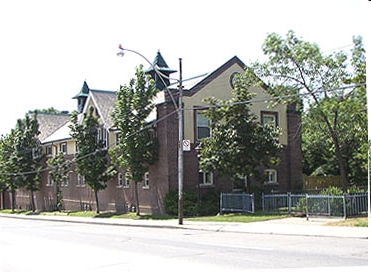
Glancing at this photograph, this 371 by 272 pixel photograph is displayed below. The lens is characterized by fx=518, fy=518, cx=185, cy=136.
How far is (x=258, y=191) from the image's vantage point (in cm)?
3172

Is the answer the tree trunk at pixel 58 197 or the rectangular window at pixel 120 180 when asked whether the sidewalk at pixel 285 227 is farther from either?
the tree trunk at pixel 58 197

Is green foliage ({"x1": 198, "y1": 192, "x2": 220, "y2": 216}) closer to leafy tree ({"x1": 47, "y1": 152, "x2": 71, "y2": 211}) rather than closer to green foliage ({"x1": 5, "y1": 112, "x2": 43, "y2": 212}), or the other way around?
leafy tree ({"x1": 47, "y1": 152, "x2": 71, "y2": 211})

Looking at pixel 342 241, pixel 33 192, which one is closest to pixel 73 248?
pixel 342 241

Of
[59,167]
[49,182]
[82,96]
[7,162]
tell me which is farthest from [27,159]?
[82,96]

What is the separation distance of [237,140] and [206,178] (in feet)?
22.6

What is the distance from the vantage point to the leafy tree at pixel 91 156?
3662cm

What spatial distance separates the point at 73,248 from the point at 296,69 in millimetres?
14942

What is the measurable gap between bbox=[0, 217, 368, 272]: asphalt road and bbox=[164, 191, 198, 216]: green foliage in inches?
449

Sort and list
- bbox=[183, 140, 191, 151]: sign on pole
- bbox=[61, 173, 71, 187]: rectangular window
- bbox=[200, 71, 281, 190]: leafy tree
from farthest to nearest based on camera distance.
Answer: bbox=[61, 173, 71, 187]: rectangular window, bbox=[200, 71, 281, 190]: leafy tree, bbox=[183, 140, 191, 151]: sign on pole

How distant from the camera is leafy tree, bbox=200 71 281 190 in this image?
2652 cm

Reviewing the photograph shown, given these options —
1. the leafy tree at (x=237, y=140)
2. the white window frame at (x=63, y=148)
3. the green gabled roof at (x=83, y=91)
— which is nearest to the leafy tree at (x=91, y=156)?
the white window frame at (x=63, y=148)

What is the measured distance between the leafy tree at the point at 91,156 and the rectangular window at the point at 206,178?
7009mm

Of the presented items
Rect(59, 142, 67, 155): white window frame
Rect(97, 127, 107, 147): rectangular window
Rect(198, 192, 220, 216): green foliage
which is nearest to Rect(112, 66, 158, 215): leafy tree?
Rect(198, 192, 220, 216): green foliage

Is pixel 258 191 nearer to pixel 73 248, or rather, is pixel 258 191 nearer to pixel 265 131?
pixel 265 131
